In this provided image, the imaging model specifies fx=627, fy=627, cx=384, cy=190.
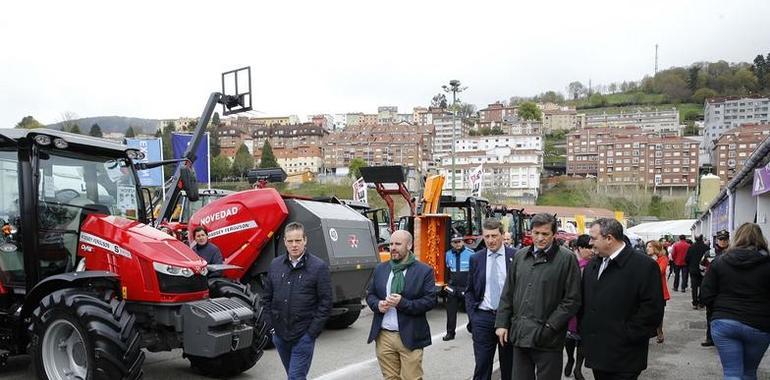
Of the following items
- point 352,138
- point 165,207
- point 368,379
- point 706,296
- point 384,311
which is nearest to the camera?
point 384,311

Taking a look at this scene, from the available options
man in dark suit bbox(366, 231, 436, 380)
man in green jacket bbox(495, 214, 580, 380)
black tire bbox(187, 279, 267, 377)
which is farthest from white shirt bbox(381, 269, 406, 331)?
black tire bbox(187, 279, 267, 377)

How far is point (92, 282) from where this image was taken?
6145mm

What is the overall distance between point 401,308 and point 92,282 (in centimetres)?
324

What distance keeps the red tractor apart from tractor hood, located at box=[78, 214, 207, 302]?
0.01 metres

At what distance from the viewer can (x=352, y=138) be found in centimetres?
15188

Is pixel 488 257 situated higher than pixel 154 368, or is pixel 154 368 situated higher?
pixel 488 257

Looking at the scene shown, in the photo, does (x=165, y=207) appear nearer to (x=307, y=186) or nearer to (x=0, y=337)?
(x=0, y=337)

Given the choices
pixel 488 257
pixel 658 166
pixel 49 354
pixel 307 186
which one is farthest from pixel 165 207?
pixel 658 166

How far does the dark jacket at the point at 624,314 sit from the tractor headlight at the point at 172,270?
12.7ft

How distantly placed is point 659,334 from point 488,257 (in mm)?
5118

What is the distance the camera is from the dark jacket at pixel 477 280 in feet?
19.3

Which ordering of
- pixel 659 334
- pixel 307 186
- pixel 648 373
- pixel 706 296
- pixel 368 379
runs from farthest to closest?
pixel 307 186, pixel 659 334, pixel 648 373, pixel 368 379, pixel 706 296

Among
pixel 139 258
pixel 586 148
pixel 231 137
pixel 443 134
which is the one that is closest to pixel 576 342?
pixel 139 258

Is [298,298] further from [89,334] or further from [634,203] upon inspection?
[634,203]
